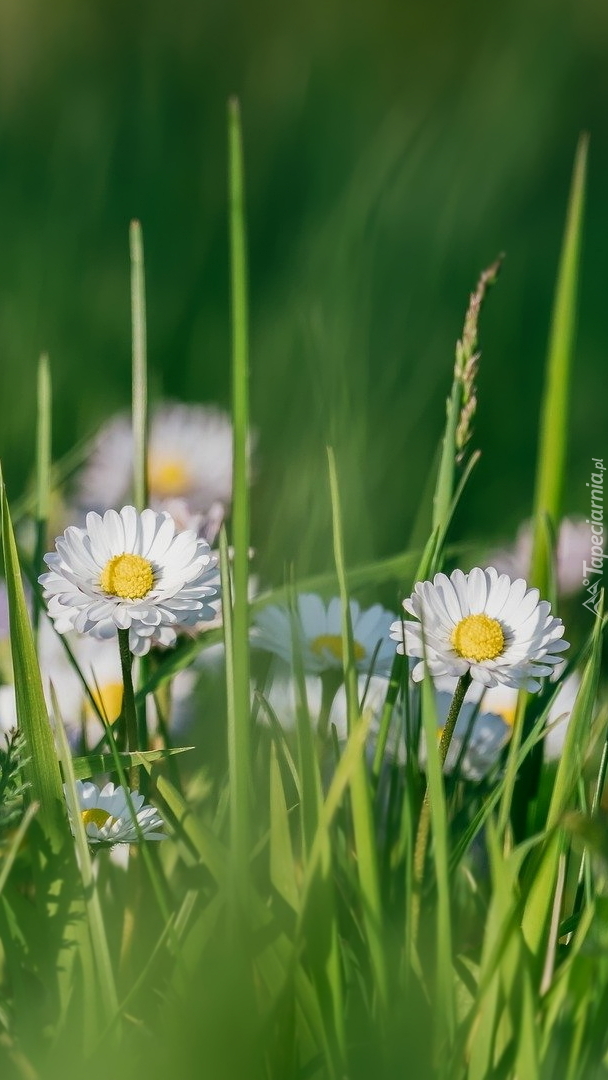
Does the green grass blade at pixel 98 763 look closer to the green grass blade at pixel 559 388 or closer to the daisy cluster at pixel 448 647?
the daisy cluster at pixel 448 647

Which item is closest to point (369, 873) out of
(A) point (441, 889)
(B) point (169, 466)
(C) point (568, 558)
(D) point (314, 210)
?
(A) point (441, 889)

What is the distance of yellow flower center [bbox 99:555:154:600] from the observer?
1.10 feet

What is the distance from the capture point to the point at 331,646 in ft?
1.28

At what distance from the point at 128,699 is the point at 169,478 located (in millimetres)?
320

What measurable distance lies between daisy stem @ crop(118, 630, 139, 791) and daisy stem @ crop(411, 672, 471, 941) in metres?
0.09

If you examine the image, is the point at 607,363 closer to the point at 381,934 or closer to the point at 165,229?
the point at 165,229

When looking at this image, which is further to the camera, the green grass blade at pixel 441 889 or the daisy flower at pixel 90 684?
the daisy flower at pixel 90 684

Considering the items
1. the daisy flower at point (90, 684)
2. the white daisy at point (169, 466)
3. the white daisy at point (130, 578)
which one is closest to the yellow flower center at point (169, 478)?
the white daisy at point (169, 466)

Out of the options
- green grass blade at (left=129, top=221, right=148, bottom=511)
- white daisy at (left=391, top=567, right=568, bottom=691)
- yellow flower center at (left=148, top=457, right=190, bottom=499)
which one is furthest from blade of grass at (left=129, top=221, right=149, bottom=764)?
yellow flower center at (left=148, top=457, right=190, bottom=499)

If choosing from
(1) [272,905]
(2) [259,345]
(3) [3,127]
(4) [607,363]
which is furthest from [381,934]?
(3) [3,127]

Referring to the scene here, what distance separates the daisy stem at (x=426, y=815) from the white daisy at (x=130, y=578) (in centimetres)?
8

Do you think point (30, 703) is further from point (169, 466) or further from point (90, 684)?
point (169, 466)

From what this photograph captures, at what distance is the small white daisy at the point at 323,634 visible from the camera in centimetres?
37

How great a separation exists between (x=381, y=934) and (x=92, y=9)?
3.91 feet
